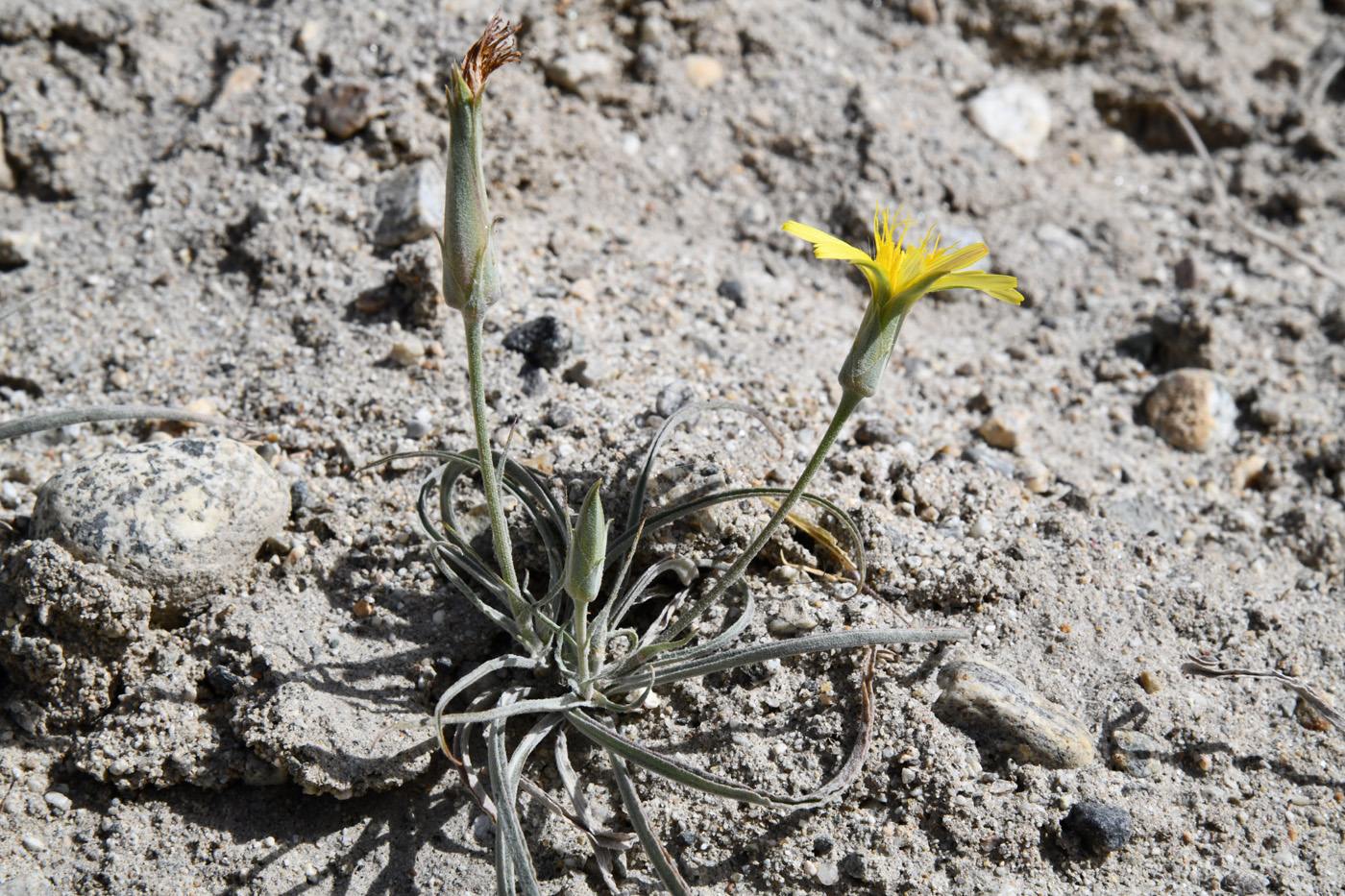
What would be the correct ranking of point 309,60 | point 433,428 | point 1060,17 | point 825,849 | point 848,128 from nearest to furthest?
1. point 825,849
2. point 433,428
3. point 309,60
4. point 848,128
5. point 1060,17

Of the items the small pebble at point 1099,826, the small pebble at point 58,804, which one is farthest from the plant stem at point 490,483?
the small pebble at point 1099,826

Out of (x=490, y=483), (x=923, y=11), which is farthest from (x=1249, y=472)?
(x=490, y=483)

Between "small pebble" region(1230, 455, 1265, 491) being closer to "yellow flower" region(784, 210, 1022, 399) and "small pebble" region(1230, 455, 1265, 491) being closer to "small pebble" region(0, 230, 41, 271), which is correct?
"yellow flower" region(784, 210, 1022, 399)

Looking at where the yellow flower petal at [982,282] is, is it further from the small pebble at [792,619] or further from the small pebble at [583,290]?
the small pebble at [583,290]

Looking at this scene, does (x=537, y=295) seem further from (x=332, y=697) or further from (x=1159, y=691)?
(x=1159, y=691)

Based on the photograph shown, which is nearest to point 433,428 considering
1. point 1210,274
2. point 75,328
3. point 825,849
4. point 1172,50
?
point 75,328

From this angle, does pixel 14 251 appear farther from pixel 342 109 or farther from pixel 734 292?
pixel 734 292
